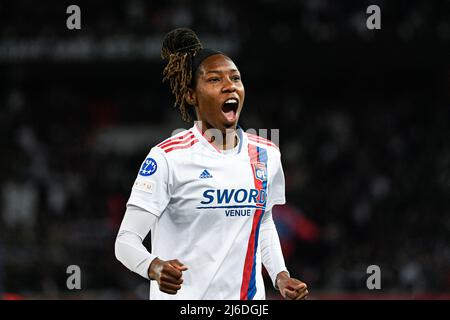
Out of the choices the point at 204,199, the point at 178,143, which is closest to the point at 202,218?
the point at 204,199

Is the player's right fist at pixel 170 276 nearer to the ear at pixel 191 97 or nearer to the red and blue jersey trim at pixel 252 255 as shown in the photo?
the red and blue jersey trim at pixel 252 255

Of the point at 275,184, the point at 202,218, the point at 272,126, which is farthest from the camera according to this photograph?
the point at 272,126

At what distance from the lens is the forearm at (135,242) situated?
3.74 metres

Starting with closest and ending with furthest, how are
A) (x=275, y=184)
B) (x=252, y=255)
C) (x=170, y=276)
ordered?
(x=170, y=276)
(x=252, y=255)
(x=275, y=184)

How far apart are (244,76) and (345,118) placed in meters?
2.10

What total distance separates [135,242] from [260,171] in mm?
688

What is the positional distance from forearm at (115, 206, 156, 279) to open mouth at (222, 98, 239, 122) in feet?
1.80

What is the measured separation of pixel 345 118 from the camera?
17609 mm

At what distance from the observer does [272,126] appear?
1727 centimetres

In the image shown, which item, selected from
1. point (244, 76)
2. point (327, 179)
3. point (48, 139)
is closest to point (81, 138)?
point (48, 139)

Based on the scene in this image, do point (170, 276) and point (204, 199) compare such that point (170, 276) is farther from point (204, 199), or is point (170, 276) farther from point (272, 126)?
point (272, 126)

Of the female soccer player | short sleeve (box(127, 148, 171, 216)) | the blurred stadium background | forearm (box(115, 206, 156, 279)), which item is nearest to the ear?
the female soccer player

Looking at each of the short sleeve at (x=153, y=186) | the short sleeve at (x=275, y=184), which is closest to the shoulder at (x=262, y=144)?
the short sleeve at (x=275, y=184)
